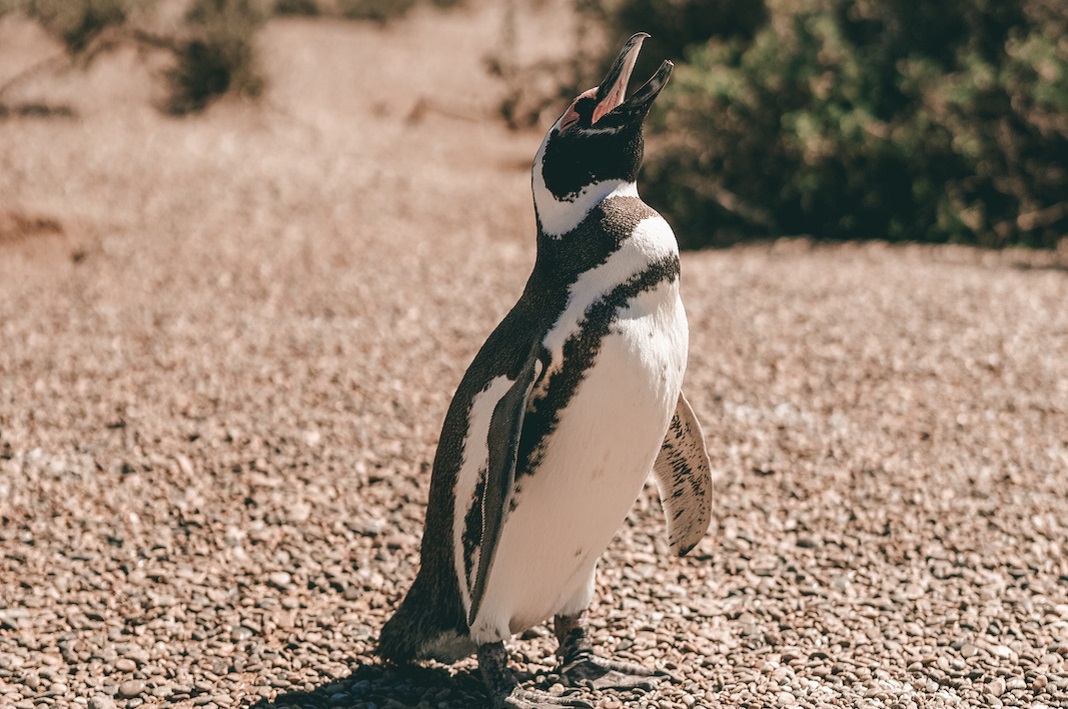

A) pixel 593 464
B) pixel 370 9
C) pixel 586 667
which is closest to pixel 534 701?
pixel 586 667

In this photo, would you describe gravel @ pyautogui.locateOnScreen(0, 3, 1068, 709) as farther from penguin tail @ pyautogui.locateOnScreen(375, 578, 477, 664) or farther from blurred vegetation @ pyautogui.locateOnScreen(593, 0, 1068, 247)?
blurred vegetation @ pyautogui.locateOnScreen(593, 0, 1068, 247)

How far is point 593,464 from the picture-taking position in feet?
7.87

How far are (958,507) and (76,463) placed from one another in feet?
9.28

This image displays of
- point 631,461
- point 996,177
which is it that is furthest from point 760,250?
point 631,461

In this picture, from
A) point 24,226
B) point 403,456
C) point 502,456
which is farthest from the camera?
point 24,226

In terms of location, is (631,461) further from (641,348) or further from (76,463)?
(76,463)

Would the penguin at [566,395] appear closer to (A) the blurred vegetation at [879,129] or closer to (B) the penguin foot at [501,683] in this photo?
(B) the penguin foot at [501,683]

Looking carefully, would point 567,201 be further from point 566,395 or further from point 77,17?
point 77,17

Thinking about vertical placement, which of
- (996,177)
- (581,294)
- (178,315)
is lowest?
(178,315)

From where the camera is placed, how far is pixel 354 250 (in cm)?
611

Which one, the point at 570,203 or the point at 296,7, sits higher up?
the point at 570,203

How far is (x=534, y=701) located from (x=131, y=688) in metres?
0.96

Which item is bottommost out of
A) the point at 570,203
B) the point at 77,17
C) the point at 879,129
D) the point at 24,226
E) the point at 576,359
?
the point at 24,226

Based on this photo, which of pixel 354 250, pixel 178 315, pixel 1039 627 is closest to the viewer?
pixel 1039 627
